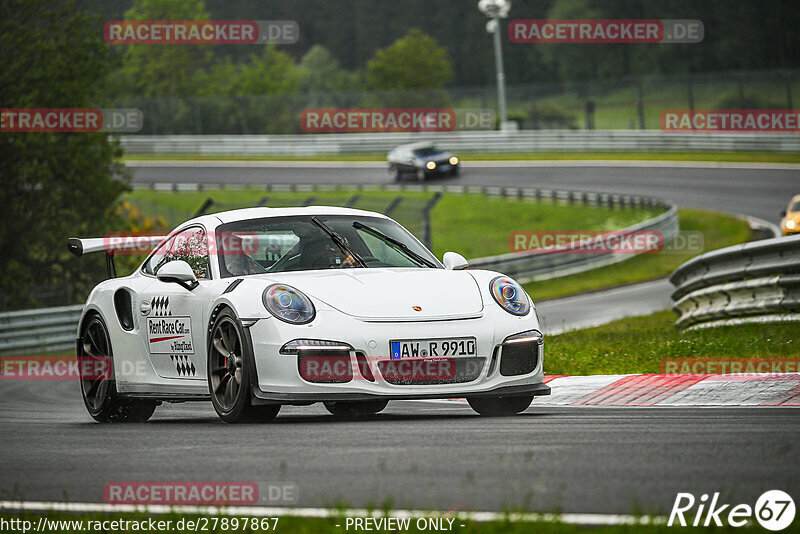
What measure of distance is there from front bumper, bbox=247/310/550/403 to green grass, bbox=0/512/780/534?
2.35m

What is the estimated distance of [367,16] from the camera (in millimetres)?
115875

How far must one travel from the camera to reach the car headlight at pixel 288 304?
22.9 feet

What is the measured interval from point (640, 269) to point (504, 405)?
22.1 meters

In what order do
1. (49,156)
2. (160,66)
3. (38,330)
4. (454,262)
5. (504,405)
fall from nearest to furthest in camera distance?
(504,405) → (454,262) → (38,330) → (49,156) → (160,66)

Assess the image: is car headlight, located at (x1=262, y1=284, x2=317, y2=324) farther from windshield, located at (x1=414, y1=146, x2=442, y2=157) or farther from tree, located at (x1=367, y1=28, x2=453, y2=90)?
tree, located at (x1=367, y1=28, x2=453, y2=90)

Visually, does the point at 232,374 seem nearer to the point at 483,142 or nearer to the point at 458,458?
the point at 458,458

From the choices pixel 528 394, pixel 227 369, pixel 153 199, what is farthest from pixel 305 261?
pixel 153 199

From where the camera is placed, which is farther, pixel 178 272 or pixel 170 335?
pixel 170 335

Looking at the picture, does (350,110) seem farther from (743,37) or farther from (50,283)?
(743,37)

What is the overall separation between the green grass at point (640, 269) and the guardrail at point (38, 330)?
10.0 metres

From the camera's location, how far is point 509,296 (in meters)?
7.48

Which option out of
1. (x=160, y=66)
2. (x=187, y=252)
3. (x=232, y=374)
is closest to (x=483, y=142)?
(x=187, y=252)

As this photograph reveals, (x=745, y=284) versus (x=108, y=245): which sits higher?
(x=108, y=245)

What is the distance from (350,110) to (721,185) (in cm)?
2250
